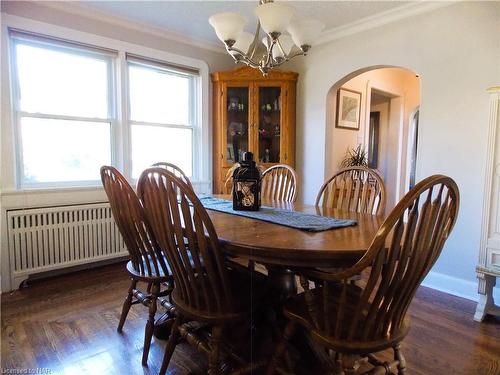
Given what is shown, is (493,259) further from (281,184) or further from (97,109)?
(97,109)

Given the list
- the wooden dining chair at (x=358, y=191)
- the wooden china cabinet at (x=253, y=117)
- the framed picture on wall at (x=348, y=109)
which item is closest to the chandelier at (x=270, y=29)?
the wooden dining chair at (x=358, y=191)

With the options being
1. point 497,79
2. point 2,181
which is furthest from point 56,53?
point 497,79

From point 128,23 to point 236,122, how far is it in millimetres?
1462

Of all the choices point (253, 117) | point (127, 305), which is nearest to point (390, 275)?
point (127, 305)

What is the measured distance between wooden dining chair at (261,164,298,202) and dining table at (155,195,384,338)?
80cm

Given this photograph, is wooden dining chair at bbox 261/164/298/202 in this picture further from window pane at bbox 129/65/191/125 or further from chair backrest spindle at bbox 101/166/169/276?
window pane at bbox 129/65/191/125

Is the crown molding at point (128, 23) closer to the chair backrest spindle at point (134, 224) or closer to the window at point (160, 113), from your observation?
the window at point (160, 113)

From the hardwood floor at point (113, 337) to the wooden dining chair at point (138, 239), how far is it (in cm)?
23

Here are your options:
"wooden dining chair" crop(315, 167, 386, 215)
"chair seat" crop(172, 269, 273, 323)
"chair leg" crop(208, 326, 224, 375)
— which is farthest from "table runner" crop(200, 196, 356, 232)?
"chair leg" crop(208, 326, 224, 375)

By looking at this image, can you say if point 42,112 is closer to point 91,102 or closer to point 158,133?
point 91,102

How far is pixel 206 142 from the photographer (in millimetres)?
3727

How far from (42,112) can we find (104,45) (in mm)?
826

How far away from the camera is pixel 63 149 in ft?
9.43

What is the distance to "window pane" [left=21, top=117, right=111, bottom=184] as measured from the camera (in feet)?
8.86
